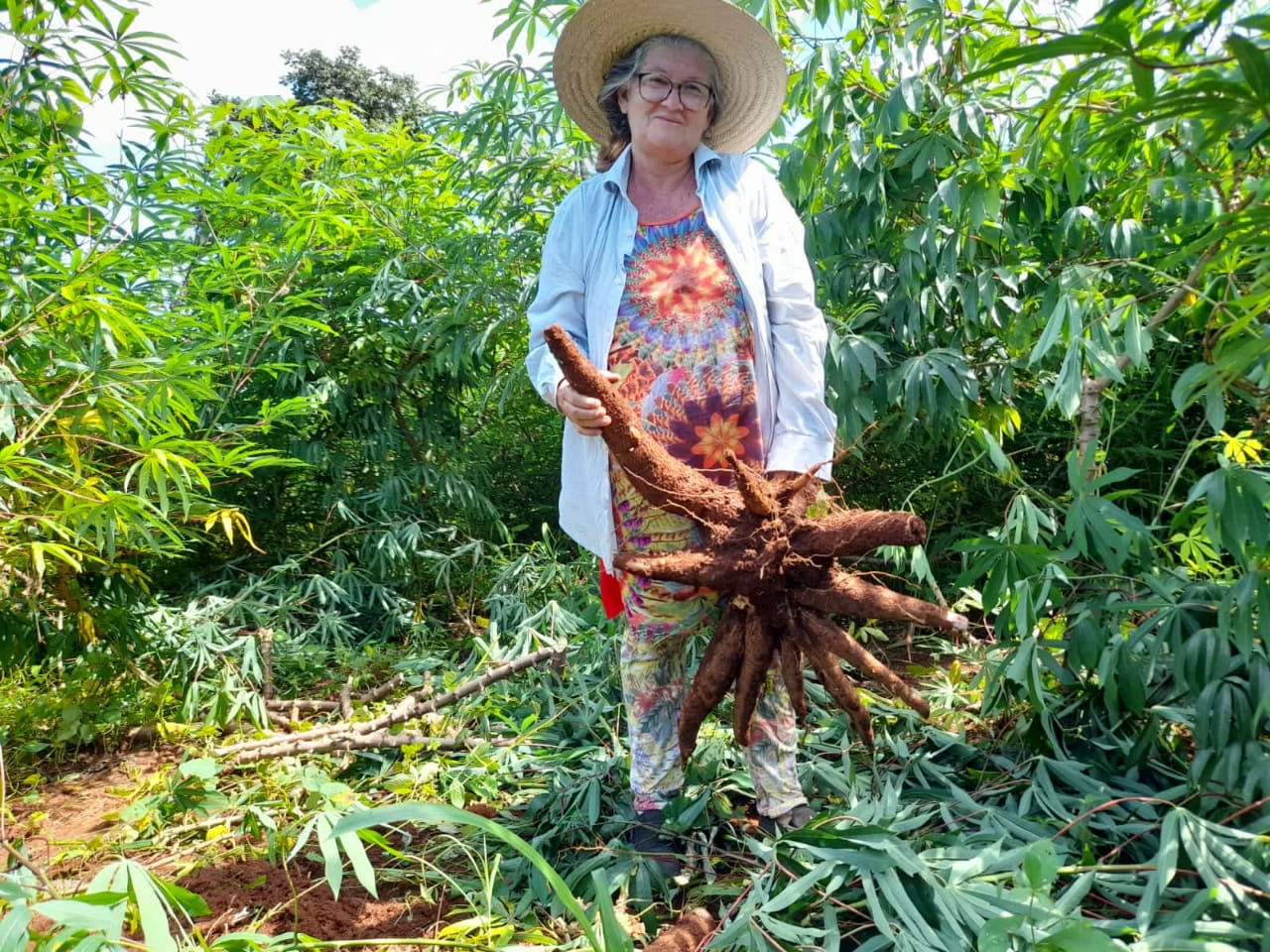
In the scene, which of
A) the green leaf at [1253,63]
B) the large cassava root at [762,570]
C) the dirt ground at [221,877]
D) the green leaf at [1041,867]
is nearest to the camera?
the green leaf at [1253,63]

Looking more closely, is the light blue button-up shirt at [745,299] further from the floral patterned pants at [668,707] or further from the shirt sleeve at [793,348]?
the floral patterned pants at [668,707]

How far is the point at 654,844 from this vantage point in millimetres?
1563

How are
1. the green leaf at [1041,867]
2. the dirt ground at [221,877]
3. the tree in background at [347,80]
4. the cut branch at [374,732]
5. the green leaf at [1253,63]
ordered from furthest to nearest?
1. the tree in background at [347,80]
2. the cut branch at [374,732]
3. the dirt ground at [221,877]
4. the green leaf at [1041,867]
5. the green leaf at [1253,63]

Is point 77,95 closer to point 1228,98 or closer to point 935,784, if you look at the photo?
point 1228,98

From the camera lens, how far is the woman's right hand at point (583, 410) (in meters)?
1.34

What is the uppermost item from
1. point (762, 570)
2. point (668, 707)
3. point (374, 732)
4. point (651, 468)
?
point (651, 468)

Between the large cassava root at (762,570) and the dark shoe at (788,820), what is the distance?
29 cm

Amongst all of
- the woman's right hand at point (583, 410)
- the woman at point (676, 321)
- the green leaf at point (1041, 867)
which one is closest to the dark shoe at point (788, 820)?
the woman at point (676, 321)

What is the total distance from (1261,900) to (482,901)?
1.14m

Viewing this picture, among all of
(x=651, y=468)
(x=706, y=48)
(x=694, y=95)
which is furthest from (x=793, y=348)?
(x=706, y=48)

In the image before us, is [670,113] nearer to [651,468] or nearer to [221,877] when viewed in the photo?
[651,468]

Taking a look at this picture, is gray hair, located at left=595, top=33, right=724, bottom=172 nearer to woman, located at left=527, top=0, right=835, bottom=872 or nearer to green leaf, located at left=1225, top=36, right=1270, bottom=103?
woman, located at left=527, top=0, right=835, bottom=872

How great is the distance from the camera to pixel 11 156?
1.60 meters

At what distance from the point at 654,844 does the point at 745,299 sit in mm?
997
